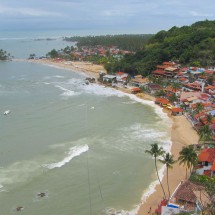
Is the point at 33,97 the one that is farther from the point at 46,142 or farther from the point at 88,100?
the point at 46,142

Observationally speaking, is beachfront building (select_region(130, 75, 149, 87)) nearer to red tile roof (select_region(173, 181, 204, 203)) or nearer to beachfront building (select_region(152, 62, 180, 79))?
beachfront building (select_region(152, 62, 180, 79))

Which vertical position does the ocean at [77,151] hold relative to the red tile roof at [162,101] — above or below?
below

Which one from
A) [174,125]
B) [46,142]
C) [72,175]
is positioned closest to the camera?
[72,175]

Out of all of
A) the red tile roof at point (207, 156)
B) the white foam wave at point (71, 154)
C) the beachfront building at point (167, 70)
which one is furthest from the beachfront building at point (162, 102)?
the red tile roof at point (207, 156)

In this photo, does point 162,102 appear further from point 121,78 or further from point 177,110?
point 121,78

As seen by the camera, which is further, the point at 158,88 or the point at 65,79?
the point at 65,79

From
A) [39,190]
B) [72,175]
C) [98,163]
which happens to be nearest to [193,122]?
[98,163]

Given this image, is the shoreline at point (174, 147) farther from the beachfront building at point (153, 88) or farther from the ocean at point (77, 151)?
the beachfront building at point (153, 88)
